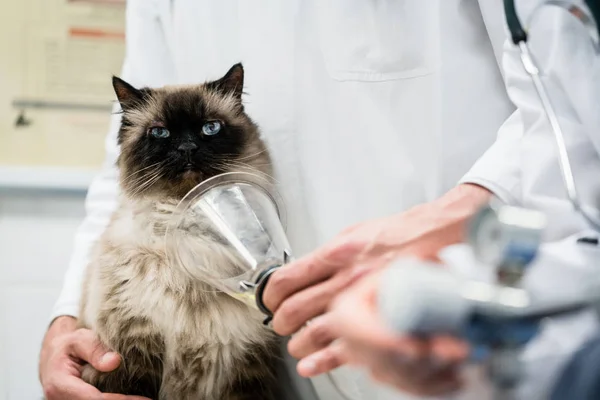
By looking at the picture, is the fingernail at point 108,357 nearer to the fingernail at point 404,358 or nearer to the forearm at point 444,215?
the forearm at point 444,215

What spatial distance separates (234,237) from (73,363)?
58 cm

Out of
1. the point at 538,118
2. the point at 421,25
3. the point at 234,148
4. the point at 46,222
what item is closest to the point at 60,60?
the point at 46,222

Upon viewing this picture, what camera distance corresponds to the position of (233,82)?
1073mm

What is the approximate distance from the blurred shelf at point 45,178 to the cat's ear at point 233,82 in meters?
0.88

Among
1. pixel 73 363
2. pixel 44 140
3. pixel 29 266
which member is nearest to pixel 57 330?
pixel 73 363

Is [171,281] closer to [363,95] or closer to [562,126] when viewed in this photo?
[363,95]

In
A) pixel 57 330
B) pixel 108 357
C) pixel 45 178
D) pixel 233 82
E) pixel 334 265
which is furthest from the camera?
pixel 45 178

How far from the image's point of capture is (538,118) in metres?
A: 0.72

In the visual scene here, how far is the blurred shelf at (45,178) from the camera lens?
5.70ft

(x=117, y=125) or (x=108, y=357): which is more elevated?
(x=117, y=125)

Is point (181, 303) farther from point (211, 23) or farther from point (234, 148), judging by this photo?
point (211, 23)

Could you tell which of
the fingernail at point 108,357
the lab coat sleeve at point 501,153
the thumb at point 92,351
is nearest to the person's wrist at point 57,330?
the thumb at point 92,351

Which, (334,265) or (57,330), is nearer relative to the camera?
(334,265)

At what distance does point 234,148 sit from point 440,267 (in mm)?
816
